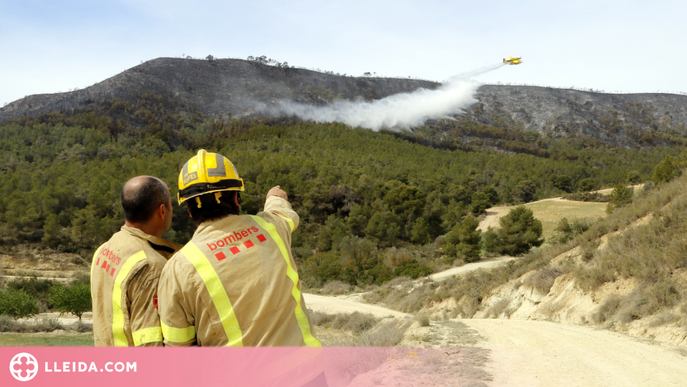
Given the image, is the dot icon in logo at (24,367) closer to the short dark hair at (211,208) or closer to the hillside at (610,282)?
the short dark hair at (211,208)

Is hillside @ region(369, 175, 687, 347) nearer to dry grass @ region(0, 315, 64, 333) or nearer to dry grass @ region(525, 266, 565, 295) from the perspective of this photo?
dry grass @ region(525, 266, 565, 295)

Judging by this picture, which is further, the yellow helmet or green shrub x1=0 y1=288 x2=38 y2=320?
green shrub x1=0 y1=288 x2=38 y2=320

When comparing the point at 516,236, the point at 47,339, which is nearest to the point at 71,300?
the point at 47,339

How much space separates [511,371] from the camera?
26.0 ft

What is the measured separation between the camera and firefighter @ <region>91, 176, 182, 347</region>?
87.8 inches

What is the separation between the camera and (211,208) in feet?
7.61

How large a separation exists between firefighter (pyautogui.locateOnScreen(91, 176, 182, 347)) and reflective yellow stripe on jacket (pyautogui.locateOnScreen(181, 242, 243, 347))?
1.17ft

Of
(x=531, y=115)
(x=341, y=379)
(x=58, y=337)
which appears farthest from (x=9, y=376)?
(x=531, y=115)

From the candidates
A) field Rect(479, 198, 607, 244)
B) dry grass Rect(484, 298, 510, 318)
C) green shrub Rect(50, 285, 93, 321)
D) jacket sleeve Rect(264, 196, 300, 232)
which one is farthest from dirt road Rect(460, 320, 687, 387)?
field Rect(479, 198, 607, 244)

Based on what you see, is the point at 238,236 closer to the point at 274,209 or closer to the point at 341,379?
the point at 274,209

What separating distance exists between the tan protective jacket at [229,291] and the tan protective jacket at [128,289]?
Answer: 0.58 feet

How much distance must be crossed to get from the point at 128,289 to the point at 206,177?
0.70 meters

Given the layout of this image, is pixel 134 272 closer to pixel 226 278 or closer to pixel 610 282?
pixel 226 278

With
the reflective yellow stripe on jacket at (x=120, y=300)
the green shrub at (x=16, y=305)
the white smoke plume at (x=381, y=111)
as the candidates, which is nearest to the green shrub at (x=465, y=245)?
the green shrub at (x=16, y=305)
